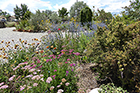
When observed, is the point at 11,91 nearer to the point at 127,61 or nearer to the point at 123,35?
the point at 127,61

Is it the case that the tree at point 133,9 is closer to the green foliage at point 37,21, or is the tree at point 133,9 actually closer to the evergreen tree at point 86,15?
the evergreen tree at point 86,15

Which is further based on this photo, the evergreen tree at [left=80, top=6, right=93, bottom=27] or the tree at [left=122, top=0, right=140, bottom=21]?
the evergreen tree at [left=80, top=6, right=93, bottom=27]

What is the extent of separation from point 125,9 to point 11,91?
6.72 metres

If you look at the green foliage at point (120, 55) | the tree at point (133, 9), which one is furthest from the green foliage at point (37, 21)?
the green foliage at point (120, 55)

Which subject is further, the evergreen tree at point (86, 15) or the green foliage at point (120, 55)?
the evergreen tree at point (86, 15)

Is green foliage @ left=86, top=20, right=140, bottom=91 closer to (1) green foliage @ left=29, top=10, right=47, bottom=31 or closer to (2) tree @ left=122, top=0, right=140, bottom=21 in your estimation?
(2) tree @ left=122, top=0, right=140, bottom=21

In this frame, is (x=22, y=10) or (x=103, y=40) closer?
(x=103, y=40)

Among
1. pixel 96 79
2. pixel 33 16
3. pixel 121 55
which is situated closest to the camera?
pixel 121 55

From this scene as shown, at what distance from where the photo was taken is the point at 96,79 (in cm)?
273

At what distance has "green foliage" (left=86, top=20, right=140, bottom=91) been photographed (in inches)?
83.2

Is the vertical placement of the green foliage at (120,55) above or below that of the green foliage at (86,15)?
below

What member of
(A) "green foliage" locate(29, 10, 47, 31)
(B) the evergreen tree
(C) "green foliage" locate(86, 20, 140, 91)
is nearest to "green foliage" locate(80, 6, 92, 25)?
(B) the evergreen tree

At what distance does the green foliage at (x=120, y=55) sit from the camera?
6.93 feet

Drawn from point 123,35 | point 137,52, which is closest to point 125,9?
point 123,35
